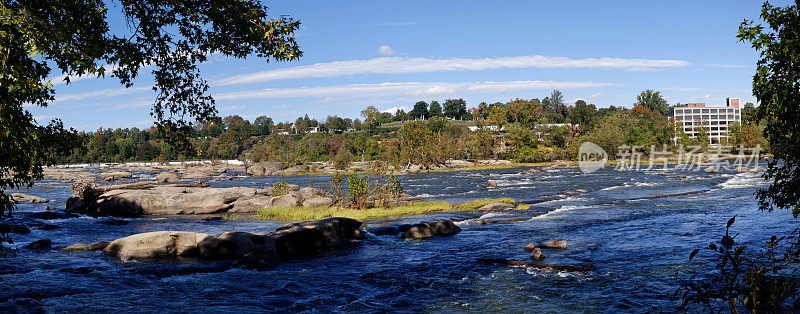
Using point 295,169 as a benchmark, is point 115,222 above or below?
below

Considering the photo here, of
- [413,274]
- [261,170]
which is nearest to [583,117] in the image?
[261,170]

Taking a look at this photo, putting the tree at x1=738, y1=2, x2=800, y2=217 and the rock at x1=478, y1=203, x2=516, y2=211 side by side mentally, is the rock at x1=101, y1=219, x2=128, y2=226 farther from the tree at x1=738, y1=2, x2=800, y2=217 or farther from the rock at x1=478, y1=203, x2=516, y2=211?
the tree at x1=738, y1=2, x2=800, y2=217

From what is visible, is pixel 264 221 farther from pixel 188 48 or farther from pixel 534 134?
pixel 534 134

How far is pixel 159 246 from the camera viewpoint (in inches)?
795

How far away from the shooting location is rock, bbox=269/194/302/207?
37.0m

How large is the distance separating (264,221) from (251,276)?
15.1m

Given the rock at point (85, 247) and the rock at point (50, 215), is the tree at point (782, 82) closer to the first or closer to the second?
the rock at point (85, 247)

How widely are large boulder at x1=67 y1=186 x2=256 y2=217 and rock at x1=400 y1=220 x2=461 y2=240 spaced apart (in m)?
18.5

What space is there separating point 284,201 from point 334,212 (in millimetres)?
5888

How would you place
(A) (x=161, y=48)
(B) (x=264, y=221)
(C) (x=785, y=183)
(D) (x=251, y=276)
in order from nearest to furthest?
(C) (x=785, y=183) < (A) (x=161, y=48) < (D) (x=251, y=276) < (B) (x=264, y=221)

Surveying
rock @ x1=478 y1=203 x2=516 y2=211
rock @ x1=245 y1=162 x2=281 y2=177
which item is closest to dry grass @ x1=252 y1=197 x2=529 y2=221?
rock @ x1=478 y1=203 x2=516 y2=211

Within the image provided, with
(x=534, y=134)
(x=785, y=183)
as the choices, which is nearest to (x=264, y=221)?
(x=785, y=183)

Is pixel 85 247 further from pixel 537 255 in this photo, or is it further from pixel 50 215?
pixel 537 255

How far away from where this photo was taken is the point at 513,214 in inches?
1292
